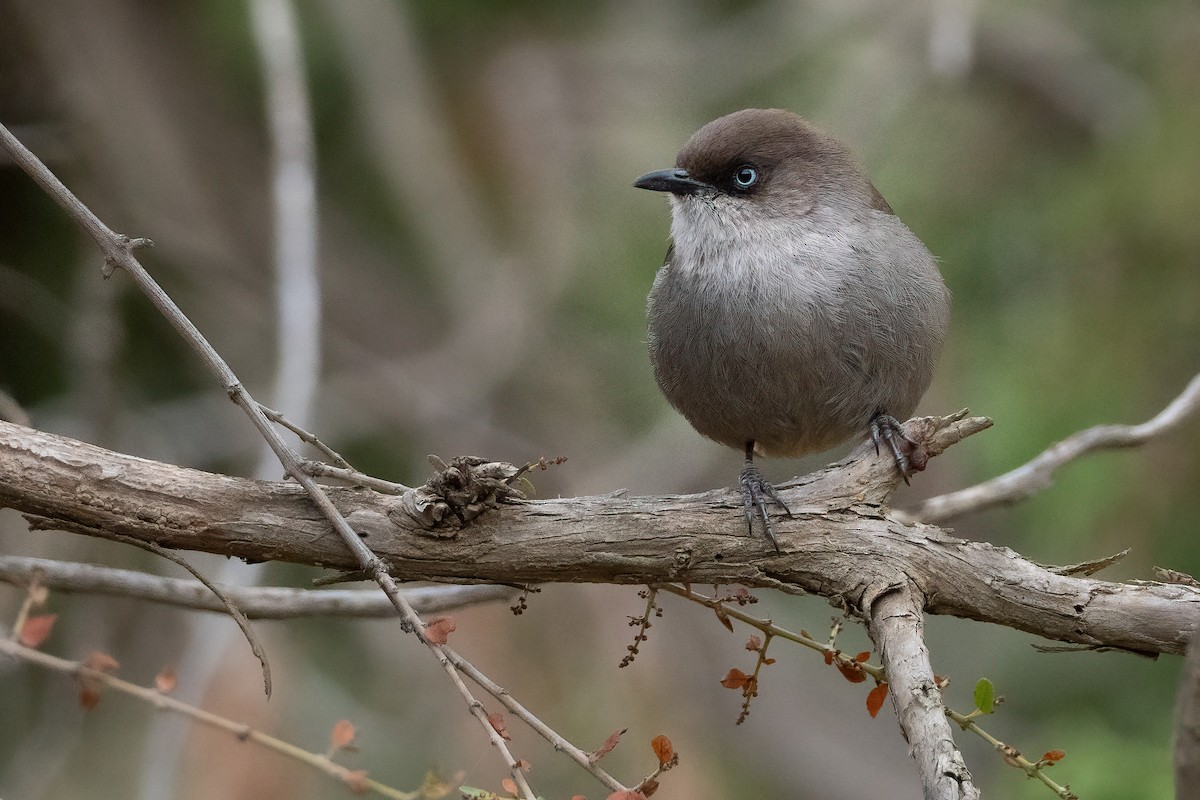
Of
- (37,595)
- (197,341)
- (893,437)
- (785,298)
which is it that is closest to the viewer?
Result: (197,341)

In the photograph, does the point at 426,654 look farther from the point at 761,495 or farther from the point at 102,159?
the point at 761,495

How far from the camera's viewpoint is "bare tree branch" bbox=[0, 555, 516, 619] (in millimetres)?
3242

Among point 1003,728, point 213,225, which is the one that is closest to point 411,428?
point 213,225

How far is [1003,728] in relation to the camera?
690cm

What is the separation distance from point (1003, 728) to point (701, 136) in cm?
406

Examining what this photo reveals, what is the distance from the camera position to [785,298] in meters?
4.11

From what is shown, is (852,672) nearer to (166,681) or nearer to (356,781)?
(356,781)

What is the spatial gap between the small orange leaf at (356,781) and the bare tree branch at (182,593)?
0.52 meters

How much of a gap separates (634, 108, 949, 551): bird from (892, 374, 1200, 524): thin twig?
1.17ft

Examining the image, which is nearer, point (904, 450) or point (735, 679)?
point (735, 679)

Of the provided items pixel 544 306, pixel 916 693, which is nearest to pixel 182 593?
pixel 916 693

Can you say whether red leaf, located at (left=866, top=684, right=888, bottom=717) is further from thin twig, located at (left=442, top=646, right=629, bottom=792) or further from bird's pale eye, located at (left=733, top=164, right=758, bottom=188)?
bird's pale eye, located at (left=733, top=164, right=758, bottom=188)

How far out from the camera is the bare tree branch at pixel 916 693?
2238 millimetres

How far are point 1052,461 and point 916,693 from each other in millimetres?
1918
